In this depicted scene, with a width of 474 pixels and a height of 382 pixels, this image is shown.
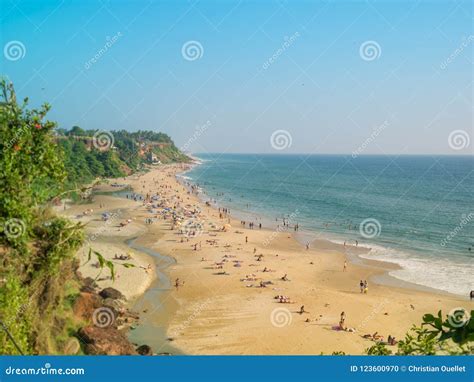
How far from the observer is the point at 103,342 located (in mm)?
15766

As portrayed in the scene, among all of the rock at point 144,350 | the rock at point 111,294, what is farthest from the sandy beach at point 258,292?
the rock at point 144,350

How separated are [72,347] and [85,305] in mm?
2884

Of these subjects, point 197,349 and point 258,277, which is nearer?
point 197,349

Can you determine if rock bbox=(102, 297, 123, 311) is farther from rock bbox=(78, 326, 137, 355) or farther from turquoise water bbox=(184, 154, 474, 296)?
turquoise water bbox=(184, 154, 474, 296)

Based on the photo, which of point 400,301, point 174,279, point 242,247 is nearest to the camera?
point 400,301

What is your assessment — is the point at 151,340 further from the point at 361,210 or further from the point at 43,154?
the point at 361,210

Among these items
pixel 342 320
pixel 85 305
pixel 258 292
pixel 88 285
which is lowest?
pixel 85 305

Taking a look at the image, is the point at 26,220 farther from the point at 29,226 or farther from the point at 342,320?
the point at 342,320

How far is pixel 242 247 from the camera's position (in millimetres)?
36188

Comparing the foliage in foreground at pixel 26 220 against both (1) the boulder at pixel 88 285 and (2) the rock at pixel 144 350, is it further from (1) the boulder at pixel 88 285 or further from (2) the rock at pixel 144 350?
(1) the boulder at pixel 88 285

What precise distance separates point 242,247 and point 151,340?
59.4 ft

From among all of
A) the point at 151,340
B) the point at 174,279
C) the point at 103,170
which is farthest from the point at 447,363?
the point at 103,170

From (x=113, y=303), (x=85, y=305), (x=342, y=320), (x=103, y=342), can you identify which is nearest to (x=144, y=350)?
(x=103, y=342)

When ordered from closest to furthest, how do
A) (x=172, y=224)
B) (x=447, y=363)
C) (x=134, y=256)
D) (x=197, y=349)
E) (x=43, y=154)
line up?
1. (x=447, y=363)
2. (x=43, y=154)
3. (x=197, y=349)
4. (x=134, y=256)
5. (x=172, y=224)
